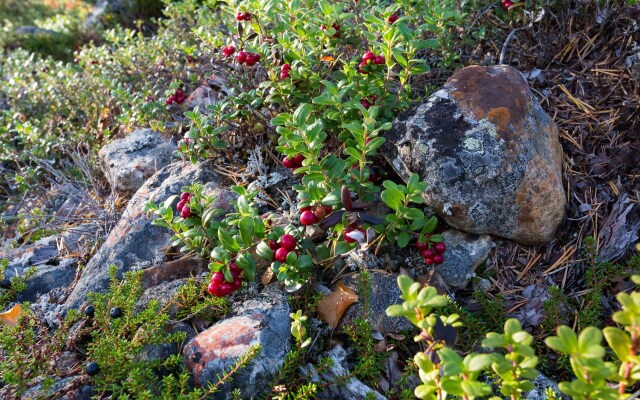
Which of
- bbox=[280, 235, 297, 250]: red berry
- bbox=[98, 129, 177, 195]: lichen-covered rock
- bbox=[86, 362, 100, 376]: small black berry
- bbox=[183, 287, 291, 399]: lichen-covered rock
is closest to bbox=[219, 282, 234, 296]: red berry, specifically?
bbox=[183, 287, 291, 399]: lichen-covered rock

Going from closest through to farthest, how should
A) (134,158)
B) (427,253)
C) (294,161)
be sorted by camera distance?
(427,253) → (294,161) → (134,158)

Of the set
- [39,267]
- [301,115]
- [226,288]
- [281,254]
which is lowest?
[39,267]

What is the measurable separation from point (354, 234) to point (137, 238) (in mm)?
1663

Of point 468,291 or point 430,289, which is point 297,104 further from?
point 430,289

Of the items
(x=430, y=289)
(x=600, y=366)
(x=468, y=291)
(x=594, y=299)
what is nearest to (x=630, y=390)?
(x=594, y=299)

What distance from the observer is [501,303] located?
301 cm

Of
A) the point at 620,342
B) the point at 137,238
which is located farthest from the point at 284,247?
the point at 620,342

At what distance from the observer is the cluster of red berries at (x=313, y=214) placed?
3.09 metres

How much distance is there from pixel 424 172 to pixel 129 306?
183 centimetres

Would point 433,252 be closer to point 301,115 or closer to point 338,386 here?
point 338,386

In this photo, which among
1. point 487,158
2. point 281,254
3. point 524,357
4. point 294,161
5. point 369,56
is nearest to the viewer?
point 524,357

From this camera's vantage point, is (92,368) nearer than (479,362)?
No

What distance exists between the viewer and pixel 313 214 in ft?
10.2

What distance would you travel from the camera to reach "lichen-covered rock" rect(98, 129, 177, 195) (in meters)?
4.57
